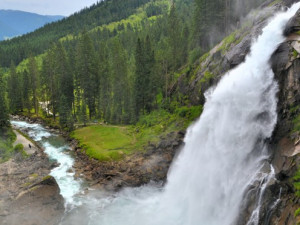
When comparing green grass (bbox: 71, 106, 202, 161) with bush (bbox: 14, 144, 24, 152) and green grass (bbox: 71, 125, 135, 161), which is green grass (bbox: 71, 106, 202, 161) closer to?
green grass (bbox: 71, 125, 135, 161)

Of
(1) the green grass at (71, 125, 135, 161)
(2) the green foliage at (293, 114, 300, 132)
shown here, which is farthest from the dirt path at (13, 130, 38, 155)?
(2) the green foliage at (293, 114, 300, 132)

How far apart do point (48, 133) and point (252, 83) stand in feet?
139

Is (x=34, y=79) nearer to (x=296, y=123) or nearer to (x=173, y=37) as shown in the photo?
(x=173, y=37)

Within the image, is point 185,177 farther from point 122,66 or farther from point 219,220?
point 122,66

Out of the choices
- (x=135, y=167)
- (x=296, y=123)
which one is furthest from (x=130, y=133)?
(x=296, y=123)

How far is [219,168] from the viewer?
84.5 ft

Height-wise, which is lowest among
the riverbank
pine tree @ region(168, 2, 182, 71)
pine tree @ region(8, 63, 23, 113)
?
the riverbank

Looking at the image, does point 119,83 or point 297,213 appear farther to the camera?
point 119,83

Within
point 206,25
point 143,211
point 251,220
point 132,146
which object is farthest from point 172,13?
point 251,220

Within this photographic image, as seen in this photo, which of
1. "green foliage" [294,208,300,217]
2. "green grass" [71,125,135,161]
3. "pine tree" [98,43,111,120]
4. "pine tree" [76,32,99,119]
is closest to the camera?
"green foliage" [294,208,300,217]

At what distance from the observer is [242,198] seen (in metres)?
21.6

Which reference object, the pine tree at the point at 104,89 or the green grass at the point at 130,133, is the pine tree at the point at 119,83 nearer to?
the pine tree at the point at 104,89

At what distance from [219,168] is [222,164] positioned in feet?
1.69

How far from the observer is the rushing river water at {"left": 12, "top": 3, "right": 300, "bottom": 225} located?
23.1 meters
